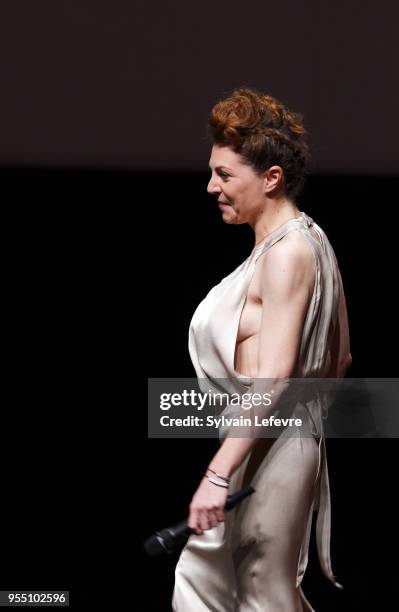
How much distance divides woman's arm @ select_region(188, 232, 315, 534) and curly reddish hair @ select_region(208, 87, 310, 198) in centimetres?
21

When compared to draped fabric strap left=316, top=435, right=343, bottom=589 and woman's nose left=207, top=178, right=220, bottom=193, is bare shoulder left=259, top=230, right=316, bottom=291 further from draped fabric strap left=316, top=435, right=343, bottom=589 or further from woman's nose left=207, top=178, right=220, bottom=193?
draped fabric strap left=316, top=435, right=343, bottom=589

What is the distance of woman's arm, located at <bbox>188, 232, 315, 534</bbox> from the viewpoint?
2359 mm

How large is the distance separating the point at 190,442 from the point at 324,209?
2.82ft

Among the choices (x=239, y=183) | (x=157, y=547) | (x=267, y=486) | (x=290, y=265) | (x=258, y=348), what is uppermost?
(x=239, y=183)

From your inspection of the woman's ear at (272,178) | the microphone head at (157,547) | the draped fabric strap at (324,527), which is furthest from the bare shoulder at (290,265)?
the microphone head at (157,547)

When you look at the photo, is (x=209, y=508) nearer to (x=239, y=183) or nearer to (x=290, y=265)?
(x=290, y=265)

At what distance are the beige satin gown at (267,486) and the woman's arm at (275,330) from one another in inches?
2.4

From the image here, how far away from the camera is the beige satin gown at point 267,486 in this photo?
2.53 m

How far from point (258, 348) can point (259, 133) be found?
1.49 feet

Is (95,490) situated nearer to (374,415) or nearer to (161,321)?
(161,321)

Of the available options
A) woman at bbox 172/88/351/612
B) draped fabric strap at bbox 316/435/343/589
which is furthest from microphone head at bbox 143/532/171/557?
draped fabric strap at bbox 316/435/343/589

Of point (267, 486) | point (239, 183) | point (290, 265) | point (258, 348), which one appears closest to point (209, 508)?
point (267, 486)

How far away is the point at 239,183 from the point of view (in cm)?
258

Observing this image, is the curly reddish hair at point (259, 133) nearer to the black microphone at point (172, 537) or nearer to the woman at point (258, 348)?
the woman at point (258, 348)
